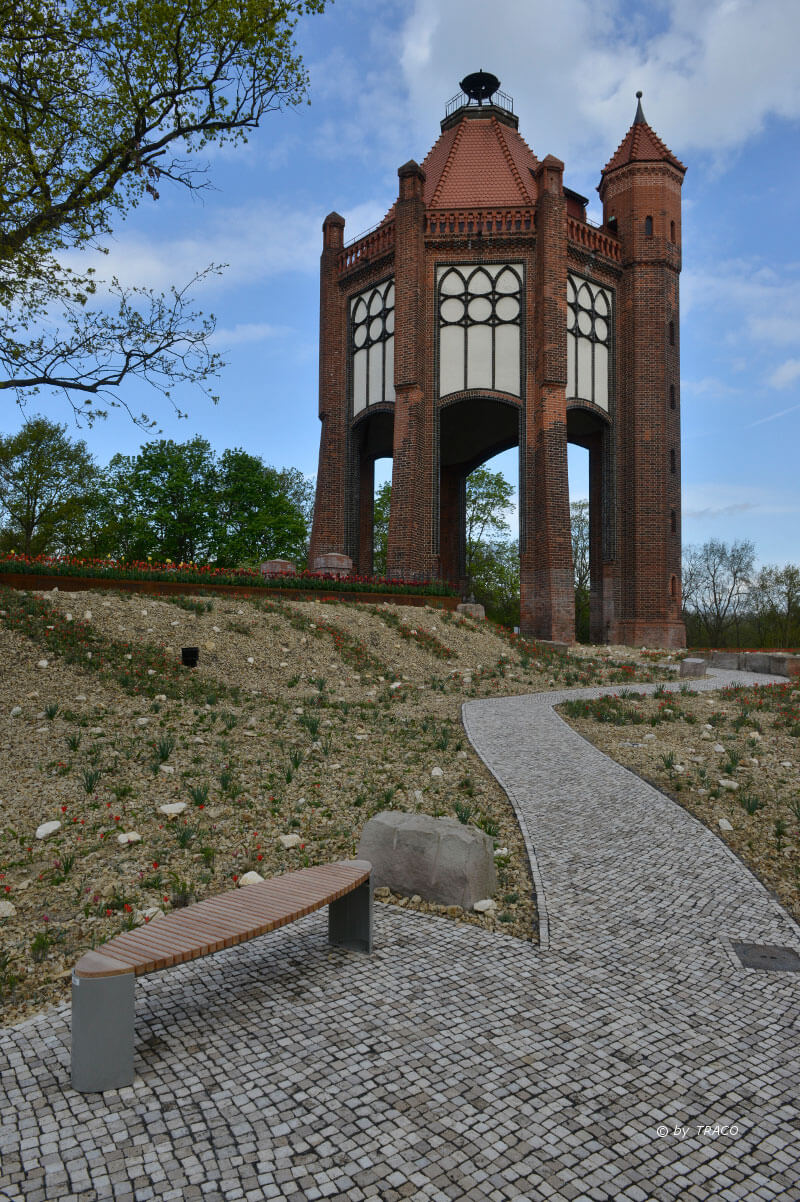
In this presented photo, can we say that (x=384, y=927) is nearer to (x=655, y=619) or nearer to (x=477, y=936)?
(x=477, y=936)

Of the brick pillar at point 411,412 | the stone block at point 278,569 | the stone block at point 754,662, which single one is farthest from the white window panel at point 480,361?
the stone block at point 754,662

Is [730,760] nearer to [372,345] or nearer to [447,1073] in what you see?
[447,1073]

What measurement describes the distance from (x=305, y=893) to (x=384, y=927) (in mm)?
899

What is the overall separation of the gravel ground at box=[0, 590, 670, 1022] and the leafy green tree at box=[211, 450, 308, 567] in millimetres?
21567

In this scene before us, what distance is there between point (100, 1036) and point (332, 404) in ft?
81.5

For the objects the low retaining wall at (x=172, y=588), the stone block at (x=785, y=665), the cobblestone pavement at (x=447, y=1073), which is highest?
the low retaining wall at (x=172, y=588)

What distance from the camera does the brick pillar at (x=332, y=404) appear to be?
1014 inches

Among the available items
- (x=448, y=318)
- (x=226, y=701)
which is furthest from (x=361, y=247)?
(x=226, y=701)

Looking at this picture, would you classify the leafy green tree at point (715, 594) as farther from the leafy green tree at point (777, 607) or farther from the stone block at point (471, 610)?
the stone block at point (471, 610)

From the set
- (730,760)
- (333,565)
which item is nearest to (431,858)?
(730,760)

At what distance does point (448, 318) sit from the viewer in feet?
77.6

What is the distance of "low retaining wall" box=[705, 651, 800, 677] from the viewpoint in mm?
17594

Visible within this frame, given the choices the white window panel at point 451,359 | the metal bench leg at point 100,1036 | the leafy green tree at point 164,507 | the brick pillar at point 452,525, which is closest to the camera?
the metal bench leg at point 100,1036

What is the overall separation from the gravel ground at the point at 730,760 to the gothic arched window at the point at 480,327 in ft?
46.5
